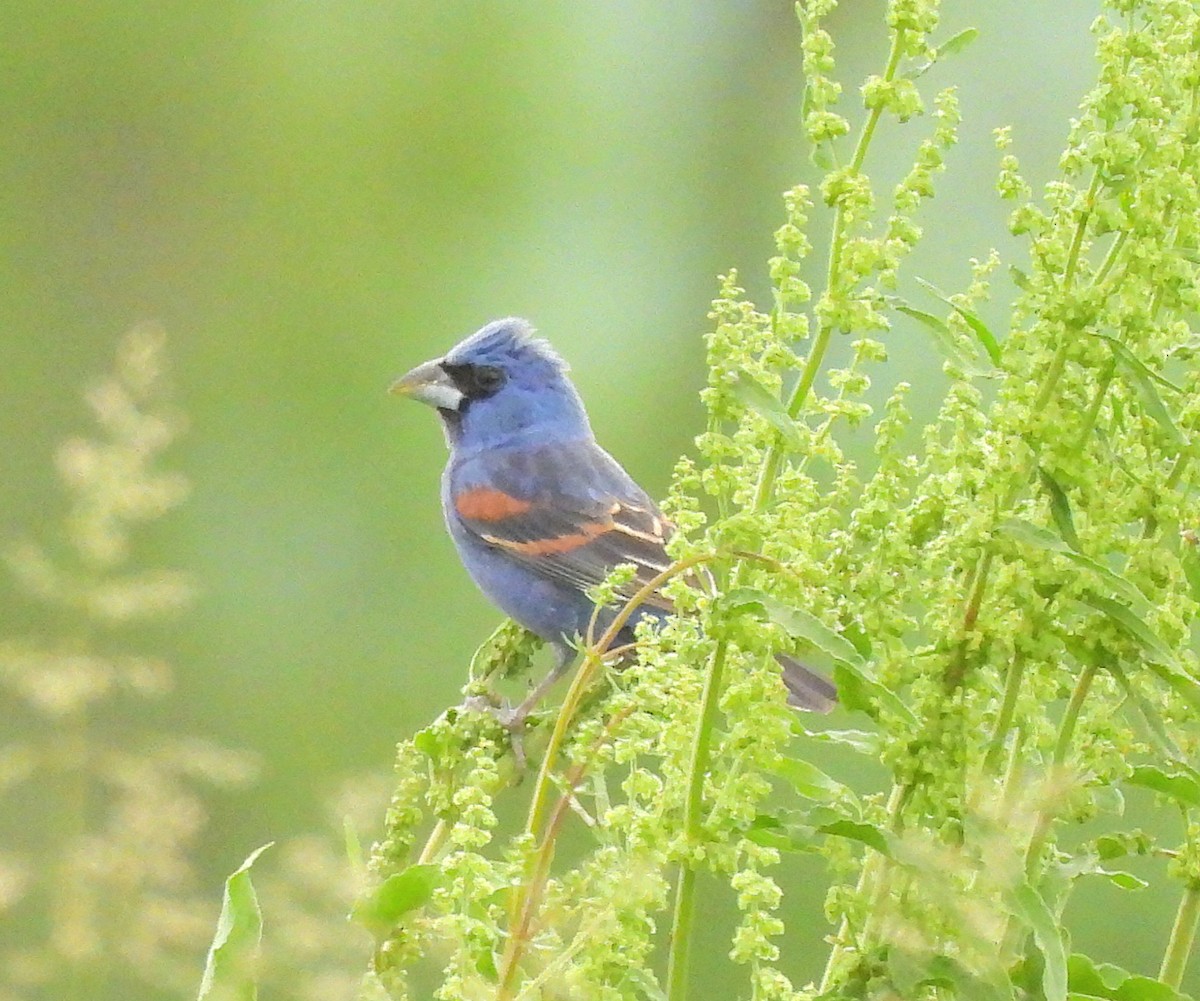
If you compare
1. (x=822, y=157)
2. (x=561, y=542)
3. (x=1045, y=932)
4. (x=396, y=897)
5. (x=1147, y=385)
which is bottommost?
(x=1045, y=932)

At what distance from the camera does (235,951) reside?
0.81 metres

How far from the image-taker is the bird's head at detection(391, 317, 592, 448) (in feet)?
9.06

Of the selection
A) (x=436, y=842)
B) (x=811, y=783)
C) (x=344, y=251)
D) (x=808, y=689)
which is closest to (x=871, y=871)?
(x=811, y=783)

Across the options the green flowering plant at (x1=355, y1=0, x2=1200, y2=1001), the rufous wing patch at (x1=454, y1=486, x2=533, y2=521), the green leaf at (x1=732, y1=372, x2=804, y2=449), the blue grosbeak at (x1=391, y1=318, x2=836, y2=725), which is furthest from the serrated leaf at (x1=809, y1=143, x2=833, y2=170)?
the rufous wing patch at (x1=454, y1=486, x2=533, y2=521)

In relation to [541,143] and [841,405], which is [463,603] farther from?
[841,405]

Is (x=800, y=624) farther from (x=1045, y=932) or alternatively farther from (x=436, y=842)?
(x=436, y=842)

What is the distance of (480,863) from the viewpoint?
746 millimetres

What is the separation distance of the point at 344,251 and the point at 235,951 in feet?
14.4

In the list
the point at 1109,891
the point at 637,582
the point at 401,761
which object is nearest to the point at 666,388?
the point at 1109,891

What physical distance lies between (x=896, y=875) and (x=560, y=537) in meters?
1.88

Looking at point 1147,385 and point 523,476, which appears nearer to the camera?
point 1147,385

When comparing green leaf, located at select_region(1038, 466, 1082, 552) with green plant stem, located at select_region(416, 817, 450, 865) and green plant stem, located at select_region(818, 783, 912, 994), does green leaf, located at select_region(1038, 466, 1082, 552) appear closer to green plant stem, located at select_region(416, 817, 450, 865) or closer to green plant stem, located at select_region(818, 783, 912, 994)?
green plant stem, located at select_region(818, 783, 912, 994)

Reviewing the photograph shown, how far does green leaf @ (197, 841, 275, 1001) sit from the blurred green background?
11.7 feet

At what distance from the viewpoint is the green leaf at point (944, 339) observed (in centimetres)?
81
